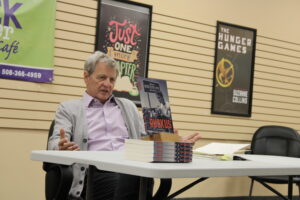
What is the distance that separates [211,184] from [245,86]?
1416 millimetres

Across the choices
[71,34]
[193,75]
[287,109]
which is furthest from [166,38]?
[287,109]

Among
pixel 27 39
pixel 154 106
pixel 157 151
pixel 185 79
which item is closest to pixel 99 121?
pixel 154 106

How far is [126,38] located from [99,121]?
7.32ft

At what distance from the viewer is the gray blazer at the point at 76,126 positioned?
2.87 m

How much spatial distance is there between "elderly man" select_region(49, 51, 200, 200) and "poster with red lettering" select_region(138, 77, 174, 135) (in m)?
0.90

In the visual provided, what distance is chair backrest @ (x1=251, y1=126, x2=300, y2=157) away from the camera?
6.12 m

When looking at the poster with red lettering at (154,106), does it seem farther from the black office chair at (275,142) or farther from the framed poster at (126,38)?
the black office chair at (275,142)

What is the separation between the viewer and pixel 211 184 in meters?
6.23

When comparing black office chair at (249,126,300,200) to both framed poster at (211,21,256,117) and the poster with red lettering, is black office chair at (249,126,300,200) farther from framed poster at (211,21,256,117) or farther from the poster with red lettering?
the poster with red lettering

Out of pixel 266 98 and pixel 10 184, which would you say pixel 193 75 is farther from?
pixel 10 184

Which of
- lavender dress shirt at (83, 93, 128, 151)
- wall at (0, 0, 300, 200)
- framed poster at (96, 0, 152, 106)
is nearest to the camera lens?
lavender dress shirt at (83, 93, 128, 151)

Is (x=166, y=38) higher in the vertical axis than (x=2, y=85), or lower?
higher

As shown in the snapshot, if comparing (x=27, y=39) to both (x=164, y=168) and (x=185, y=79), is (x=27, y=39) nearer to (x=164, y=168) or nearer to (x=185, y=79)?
(x=185, y=79)

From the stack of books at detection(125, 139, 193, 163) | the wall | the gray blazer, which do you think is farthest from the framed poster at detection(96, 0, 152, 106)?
the stack of books at detection(125, 139, 193, 163)
